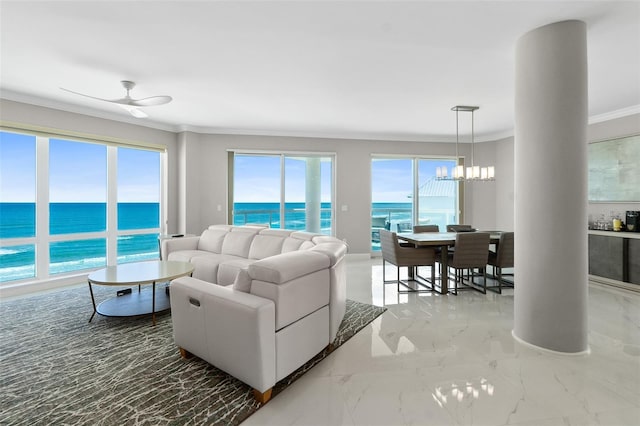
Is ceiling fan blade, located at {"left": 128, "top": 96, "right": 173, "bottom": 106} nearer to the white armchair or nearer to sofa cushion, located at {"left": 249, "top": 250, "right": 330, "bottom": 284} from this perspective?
the white armchair

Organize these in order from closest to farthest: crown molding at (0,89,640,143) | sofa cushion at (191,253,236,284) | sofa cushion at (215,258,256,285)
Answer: sofa cushion at (215,258,256,285)
sofa cushion at (191,253,236,284)
crown molding at (0,89,640,143)

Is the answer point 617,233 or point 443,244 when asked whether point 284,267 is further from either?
point 617,233

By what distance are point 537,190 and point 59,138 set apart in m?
6.01

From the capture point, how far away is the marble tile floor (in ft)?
5.59

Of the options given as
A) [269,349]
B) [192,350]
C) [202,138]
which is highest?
[202,138]

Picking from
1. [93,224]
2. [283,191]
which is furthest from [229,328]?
[283,191]

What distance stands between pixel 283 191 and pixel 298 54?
358cm

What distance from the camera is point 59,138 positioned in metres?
4.34

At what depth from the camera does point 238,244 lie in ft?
14.2

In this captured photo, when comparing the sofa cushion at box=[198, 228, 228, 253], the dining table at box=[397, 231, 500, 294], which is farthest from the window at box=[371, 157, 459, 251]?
the sofa cushion at box=[198, 228, 228, 253]

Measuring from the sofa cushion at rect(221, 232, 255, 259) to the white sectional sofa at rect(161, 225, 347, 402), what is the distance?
1949 mm

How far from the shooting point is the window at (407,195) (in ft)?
22.0

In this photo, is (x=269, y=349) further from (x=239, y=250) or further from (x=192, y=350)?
(x=239, y=250)

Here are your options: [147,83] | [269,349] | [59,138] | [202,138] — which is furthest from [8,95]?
[269,349]
